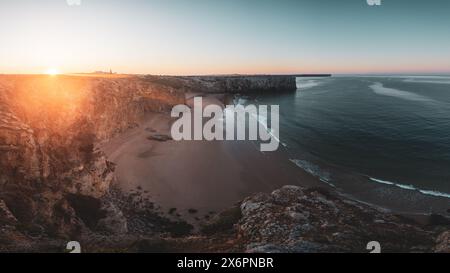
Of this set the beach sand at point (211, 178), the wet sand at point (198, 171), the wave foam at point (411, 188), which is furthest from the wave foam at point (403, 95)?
the wet sand at point (198, 171)

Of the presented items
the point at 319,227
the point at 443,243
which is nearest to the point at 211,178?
the point at 319,227

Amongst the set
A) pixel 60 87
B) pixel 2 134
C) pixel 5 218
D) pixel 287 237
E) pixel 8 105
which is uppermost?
pixel 60 87

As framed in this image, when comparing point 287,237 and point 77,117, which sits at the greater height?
point 77,117

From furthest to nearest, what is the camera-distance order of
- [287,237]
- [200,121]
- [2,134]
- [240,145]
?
[200,121] < [240,145] < [2,134] < [287,237]

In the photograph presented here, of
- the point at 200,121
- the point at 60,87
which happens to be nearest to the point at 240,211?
the point at 60,87

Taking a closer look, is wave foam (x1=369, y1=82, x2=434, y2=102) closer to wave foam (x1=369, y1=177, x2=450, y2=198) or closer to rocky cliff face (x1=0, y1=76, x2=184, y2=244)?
wave foam (x1=369, y1=177, x2=450, y2=198)

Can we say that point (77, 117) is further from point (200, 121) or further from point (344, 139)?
point (344, 139)

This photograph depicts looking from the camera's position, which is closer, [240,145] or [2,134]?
[2,134]

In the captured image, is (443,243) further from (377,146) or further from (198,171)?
(377,146)
